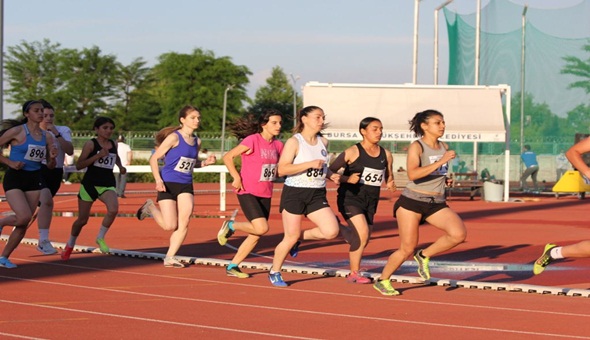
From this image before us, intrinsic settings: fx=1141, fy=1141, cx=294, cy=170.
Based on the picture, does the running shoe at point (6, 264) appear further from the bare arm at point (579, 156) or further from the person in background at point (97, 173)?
the bare arm at point (579, 156)

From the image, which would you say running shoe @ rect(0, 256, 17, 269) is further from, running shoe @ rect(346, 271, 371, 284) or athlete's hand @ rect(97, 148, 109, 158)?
running shoe @ rect(346, 271, 371, 284)

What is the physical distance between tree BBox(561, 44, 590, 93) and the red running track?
2721 cm

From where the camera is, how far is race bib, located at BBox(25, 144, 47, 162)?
1316 cm

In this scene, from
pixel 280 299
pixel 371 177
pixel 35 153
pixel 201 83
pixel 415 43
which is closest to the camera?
pixel 280 299

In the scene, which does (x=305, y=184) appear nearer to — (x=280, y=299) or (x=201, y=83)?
(x=280, y=299)

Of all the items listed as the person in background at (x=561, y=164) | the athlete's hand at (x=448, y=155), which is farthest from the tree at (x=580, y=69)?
the athlete's hand at (x=448, y=155)

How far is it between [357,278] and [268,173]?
59.2 inches

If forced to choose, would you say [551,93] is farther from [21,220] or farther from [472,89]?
[21,220]

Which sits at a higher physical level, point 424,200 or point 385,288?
point 424,200

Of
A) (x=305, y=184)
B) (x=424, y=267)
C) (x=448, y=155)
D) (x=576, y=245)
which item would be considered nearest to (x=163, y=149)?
(x=305, y=184)

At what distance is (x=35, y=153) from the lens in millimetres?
13211

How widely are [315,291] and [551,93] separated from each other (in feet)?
116

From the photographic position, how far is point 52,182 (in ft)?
49.5

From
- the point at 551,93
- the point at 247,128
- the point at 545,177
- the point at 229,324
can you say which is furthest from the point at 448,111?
the point at 229,324
